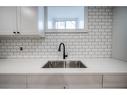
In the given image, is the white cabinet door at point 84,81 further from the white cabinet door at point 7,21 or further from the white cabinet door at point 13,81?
the white cabinet door at point 7,21

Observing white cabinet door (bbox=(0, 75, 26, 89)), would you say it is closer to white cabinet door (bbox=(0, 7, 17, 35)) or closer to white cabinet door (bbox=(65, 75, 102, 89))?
white cabinet door (bbox=(65, 75, 102, 89))

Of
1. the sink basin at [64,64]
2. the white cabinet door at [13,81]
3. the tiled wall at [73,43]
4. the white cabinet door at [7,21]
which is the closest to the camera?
the white cabinet door at [13,81]

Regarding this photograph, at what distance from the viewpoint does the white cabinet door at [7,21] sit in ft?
5.77

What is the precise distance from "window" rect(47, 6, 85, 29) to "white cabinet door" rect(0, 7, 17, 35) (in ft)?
1.95

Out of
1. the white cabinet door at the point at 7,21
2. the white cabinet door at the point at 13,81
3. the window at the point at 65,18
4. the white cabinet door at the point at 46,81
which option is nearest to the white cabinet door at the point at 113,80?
the white cabinet door at the point at 46,81

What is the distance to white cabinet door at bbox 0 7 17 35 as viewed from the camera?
5.77ft

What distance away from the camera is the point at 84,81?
50.9 inches

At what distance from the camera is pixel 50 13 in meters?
2.13

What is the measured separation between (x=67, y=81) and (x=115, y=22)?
4.42 feet

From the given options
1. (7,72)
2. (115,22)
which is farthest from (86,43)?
(7,72)

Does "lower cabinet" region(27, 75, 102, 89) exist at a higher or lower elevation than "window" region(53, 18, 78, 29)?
lower

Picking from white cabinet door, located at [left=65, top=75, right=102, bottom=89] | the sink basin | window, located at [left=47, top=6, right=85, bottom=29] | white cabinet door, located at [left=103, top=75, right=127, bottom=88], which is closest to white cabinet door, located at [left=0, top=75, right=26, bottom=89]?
white cabinet door, located at [left=65, top=75, right=102, bottom=89]

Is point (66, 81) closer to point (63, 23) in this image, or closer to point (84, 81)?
point (84, 81)
